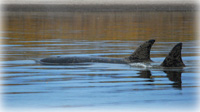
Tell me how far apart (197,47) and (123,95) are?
50.1 feet

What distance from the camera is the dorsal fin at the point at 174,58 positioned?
20.1 meters

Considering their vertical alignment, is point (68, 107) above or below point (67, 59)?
below

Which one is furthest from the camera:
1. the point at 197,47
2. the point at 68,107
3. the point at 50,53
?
the point at 197,47

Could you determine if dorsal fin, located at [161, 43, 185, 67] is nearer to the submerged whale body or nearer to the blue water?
the submerged whale body

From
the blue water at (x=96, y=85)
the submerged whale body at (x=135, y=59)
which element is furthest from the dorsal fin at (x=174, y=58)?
the blue water at (x=96, y=85)

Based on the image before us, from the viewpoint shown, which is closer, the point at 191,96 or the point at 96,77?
the point at 191,96

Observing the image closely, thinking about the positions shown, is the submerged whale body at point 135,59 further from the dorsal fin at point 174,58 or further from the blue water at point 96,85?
the blue water at point 96,85

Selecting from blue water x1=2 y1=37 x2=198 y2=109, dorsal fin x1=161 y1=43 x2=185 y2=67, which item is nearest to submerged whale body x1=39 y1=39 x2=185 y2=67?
dorsal fin x1=161 y1=43 x2=185 y2=67

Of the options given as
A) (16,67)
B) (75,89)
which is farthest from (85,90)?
(16,67)

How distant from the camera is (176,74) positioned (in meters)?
19.2

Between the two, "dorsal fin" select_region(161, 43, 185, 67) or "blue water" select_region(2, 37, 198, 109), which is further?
"dorsal fin" select_region(161, 43, 185, 67)

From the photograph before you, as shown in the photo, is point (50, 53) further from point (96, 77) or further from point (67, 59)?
point (96, 77)

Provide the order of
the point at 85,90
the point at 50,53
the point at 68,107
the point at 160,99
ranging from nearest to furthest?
the point at 68,107 < the point at 160,99 < the point at 85,90 < the point at 50,53

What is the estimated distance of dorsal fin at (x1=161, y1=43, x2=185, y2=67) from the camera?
2011 cm
